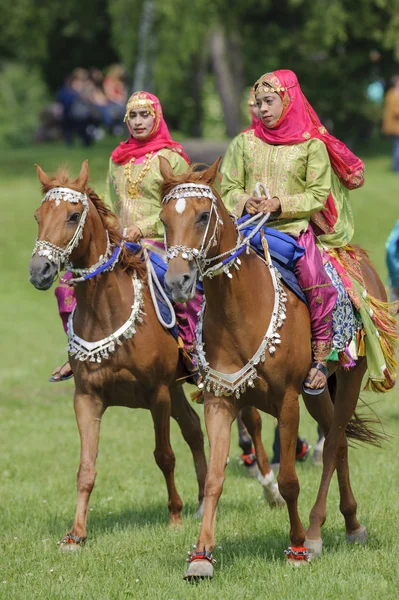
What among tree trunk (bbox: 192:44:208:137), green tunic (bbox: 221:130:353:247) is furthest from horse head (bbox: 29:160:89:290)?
tree trunk (bbox: 192:44:208:137)

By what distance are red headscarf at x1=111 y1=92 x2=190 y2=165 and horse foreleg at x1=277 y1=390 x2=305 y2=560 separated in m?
2.69

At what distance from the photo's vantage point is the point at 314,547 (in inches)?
303

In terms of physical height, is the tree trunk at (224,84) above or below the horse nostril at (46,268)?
below

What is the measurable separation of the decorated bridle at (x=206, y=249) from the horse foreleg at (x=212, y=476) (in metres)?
0.82

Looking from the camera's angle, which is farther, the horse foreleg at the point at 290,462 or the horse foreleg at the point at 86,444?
the horse foreleg at the point at 86,444

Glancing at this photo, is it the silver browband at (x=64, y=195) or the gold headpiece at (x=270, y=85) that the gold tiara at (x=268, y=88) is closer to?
the gold headpiece at (x=270, y=85)

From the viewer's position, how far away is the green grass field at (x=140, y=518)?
6809 millimetres

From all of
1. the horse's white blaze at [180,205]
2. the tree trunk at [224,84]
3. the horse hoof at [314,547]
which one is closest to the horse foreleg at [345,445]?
the horse hoof at [314,547]

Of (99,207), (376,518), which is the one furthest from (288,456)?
(99,207)

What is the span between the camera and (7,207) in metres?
28.9

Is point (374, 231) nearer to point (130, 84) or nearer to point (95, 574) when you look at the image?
point (130, 84)

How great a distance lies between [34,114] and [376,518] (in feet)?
145

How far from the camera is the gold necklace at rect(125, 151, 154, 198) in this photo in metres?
9.03

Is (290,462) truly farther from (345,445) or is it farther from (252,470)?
(252,470)
